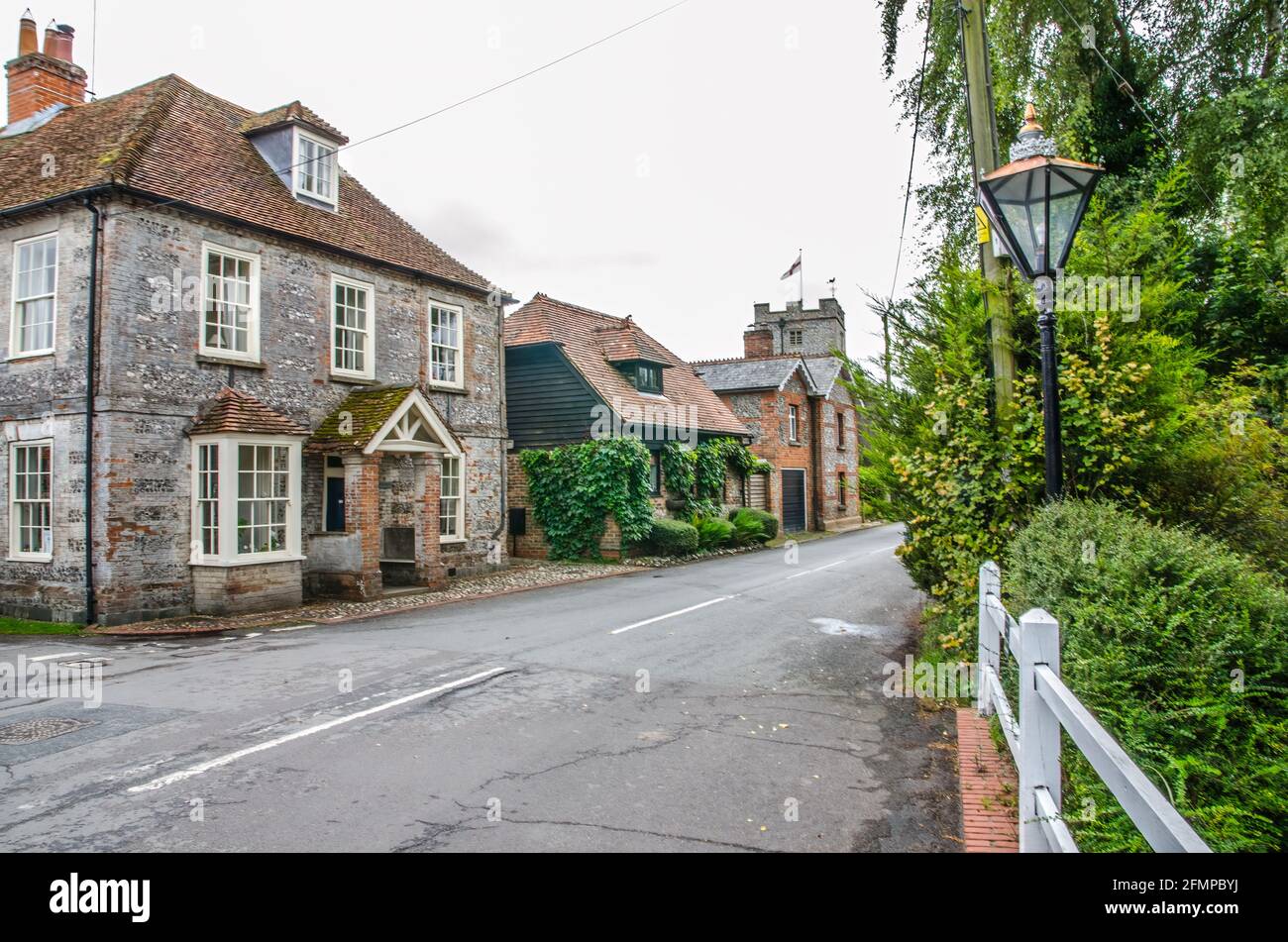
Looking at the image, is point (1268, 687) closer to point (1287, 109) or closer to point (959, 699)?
point (959, 699)

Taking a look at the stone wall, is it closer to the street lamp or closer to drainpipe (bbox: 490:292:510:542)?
drainpipe (bbox: 490:292:510:542)

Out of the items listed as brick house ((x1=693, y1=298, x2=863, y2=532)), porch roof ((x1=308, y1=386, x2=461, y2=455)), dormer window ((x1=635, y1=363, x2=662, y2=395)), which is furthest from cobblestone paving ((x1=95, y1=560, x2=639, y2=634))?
brick house ((x1=693, y1=298, x2=863, y2=532))

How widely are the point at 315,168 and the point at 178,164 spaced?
322 centimetres

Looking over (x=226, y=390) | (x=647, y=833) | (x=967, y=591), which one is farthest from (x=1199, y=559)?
(x=226, y=390)

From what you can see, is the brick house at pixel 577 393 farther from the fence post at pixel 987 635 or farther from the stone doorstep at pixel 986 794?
the stone doorstep at pixel 986 794

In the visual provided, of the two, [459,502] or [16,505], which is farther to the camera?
[459,502]

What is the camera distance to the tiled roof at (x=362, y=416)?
50.6 feet

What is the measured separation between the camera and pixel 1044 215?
6.02 m

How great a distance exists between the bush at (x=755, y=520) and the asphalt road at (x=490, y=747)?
15.9 meters

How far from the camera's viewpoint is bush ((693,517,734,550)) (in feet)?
82.9

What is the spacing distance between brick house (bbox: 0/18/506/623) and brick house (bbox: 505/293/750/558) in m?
5.88

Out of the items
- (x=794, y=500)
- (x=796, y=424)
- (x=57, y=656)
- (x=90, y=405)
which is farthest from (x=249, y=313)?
(x=796, y=424)

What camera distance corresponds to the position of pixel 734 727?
671 cm

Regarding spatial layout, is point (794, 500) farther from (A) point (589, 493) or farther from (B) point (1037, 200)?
(B) point (1037, 200)
